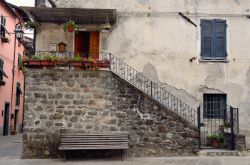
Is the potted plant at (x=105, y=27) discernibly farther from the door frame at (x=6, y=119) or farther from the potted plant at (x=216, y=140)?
the door frame at (x=6, y=119)

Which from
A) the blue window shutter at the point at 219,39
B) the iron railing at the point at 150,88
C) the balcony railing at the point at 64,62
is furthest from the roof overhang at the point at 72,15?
the blue window shutter at the point at 219,39

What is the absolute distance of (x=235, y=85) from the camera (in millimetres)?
15789

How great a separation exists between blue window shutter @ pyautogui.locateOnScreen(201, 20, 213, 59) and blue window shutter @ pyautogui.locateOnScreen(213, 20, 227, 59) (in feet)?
0.54

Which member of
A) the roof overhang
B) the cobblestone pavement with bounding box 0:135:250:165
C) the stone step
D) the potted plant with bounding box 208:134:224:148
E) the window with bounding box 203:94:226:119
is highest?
the roof overhang

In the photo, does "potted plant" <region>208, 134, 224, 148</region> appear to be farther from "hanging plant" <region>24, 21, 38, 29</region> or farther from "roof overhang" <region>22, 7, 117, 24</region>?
"hanging plant" <region>24, 21, 38, 29</region>

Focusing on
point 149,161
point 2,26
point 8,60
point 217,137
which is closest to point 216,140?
point 217,137

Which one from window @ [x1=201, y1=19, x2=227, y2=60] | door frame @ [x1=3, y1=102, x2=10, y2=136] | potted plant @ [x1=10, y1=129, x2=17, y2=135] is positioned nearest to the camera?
window @ [x1=201, y1=19, x2=227, y2=60]

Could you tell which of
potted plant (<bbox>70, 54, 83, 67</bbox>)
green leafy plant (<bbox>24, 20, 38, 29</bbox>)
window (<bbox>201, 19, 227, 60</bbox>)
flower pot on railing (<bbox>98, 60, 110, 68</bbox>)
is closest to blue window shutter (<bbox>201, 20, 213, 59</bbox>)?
window (<bbox>201, 19, 227, 60</bbox>)

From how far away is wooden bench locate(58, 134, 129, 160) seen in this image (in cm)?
1301

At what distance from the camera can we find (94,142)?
1324cm

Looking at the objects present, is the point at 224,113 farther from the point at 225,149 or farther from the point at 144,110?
the point at 144,110

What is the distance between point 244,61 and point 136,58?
4.51 metres

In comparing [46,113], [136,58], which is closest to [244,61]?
[136,58]

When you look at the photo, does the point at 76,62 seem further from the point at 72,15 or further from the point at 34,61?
the point at 72,15
